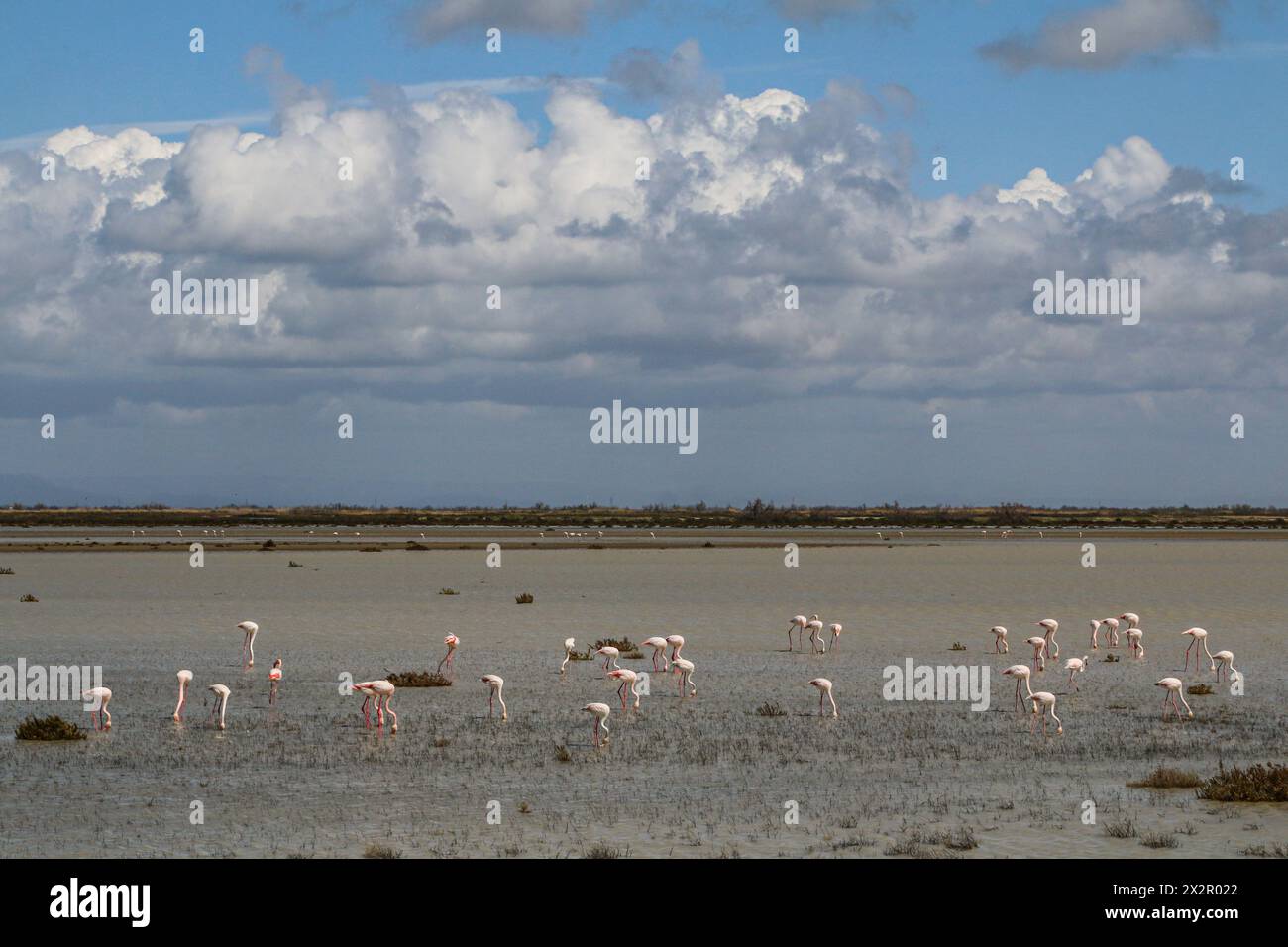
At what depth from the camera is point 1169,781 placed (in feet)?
58.5

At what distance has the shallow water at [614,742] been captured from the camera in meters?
15.6

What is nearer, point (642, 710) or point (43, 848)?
point (43, 848)

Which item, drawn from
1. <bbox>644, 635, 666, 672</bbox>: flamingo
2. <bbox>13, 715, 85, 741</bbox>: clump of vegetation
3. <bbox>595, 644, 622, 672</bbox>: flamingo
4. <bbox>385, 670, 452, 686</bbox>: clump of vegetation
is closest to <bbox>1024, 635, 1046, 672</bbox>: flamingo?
<bbox>644, 635, 666, 672</bbox>: flamingo

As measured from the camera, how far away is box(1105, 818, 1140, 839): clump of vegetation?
1528cm

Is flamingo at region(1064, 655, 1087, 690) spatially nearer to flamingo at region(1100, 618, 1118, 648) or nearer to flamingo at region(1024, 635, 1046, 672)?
flamingo at region(1024, 635, 1046, 672)

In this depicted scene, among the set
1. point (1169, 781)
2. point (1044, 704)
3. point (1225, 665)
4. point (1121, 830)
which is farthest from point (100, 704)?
point (1225, 665)

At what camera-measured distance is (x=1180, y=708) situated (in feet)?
79.9

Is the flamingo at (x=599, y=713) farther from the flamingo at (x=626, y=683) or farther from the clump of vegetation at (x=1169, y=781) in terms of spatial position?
the clump of vegetation at (x=1169, y=781)

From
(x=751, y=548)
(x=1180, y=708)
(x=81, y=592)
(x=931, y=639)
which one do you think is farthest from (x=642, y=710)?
(x=751, y=548)

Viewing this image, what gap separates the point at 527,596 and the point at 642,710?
23.6 m

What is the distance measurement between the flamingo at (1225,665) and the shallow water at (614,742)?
1.82 ft

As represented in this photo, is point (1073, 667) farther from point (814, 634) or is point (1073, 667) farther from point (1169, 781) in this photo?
point (1169, 781)

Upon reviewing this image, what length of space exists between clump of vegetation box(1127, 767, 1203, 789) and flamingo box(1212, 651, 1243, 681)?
9.61m
